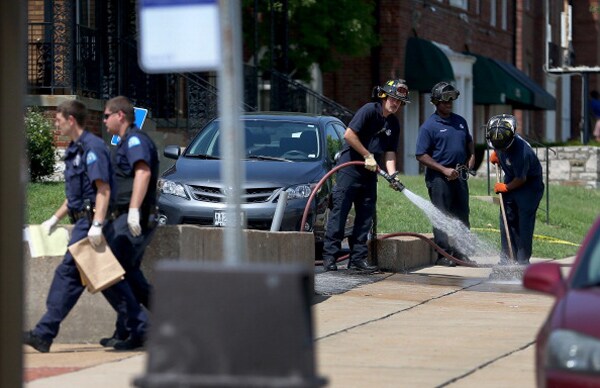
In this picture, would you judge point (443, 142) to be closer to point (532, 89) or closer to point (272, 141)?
point (272, 141)

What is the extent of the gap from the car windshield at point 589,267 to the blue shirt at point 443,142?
8550 mm

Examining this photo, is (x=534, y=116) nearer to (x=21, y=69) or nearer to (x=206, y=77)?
(x=206, y=77)

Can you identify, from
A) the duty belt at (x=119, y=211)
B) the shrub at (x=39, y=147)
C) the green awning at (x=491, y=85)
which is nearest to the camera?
the duty belt at (x=119, y=211)

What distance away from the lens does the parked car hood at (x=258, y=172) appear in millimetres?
15625

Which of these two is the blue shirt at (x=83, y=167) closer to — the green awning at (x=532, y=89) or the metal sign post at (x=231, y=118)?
the metal sign post at (x=231, y=118)

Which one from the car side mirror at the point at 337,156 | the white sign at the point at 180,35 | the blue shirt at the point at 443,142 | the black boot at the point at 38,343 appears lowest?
the black boot at the point at 38,343

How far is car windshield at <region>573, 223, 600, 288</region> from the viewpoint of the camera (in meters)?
7.16

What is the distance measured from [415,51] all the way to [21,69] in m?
28.3

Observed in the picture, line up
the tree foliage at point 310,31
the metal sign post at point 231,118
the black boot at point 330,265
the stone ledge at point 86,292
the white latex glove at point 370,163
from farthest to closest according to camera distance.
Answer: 1. the tree foliage at point 310,31
2. the black boot at point 330,265
3. the white latex glove at point 370,163
4. the stone ledge at point 86,292
5. the metal sign post at point 231,118

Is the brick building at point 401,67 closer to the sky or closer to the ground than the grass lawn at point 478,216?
closer to the sky

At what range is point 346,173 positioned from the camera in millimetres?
14812

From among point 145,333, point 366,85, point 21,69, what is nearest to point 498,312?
point 145,333

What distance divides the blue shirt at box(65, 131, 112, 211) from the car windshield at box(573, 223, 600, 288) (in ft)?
13.0

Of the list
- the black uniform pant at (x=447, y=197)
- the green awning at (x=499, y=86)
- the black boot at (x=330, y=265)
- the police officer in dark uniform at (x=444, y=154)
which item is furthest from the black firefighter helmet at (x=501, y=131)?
the green awning at (x=499, y=86)
